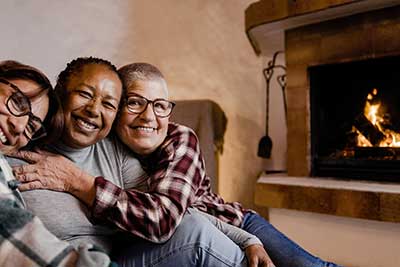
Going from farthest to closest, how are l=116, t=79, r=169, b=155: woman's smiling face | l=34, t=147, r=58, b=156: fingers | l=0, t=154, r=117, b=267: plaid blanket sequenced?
1. l=116, t=79, r=169, b=155: woman's smiling face
2. l=34, t=147, r=58, b=156: fingers
3. l=0, t=154, r=117, b=267: plaid blanket

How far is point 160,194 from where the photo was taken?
0.82 m

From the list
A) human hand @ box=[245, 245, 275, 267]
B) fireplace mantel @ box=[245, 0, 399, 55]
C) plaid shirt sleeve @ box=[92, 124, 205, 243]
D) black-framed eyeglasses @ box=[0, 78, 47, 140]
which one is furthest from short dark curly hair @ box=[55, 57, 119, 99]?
fireplace mantel @ box=[245, 0, 399, 55]

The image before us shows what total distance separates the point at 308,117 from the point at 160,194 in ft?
3.76

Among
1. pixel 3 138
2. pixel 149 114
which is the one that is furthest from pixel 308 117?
pixel 3 138

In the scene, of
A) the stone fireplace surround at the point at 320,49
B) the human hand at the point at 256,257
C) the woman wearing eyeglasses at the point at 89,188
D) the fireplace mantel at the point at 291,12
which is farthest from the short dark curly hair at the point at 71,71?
the stone fireplace surround at the point at 320,49

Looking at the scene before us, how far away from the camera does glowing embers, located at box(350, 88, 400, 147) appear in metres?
1.68

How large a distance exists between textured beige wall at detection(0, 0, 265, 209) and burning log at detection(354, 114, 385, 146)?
656 millimetres

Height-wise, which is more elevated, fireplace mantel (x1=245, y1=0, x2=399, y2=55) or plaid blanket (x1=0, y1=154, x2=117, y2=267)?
fireplace mantel (x1=245, y1=0, x2=399, y2=55)

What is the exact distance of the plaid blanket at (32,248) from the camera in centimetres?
51

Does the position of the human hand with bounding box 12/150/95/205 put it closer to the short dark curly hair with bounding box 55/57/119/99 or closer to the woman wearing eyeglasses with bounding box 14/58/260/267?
the woman wearing eyeglasses with bounding box 14/58/260/267

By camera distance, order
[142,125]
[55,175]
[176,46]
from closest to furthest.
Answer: [55,175] < [142,125] < [176,46]

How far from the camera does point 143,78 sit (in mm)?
939

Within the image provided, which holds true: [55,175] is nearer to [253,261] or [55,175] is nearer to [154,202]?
[154,202]

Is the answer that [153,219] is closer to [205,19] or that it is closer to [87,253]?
[87,253]
